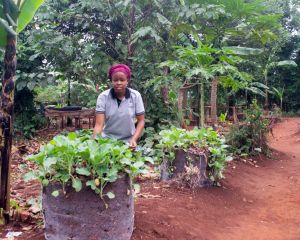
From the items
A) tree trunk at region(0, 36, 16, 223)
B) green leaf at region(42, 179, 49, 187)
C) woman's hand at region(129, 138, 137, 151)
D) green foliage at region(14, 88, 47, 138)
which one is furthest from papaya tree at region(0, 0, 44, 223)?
green foliage at region(14, 88, 47, 138)

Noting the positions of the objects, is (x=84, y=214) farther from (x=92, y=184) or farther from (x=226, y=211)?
(x=226, y=211)

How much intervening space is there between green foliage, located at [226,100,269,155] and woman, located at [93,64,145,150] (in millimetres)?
4670

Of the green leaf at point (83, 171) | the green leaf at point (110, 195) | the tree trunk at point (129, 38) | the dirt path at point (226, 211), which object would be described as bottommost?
the dirt path at point (226, 211)

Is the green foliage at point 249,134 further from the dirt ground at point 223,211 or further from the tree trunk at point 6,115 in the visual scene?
the tree trunk at point 6,115

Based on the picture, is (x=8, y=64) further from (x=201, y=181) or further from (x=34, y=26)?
(x=34, y=26)

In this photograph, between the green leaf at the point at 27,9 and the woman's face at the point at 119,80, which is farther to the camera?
the woman's face at the point at 119,80

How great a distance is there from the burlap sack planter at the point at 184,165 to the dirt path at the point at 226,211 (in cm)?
17

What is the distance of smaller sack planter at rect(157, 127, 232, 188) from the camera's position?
503 cm

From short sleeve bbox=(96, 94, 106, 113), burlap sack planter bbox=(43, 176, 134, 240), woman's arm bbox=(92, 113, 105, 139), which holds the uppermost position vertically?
short sleeve bbox=(96, 94, 106, 113)

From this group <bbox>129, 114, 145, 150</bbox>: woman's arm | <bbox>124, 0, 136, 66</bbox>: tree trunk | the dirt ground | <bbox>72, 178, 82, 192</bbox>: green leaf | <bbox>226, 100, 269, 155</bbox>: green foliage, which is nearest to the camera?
<bbox>72, 178, 82, 192</bbox>: green leaf

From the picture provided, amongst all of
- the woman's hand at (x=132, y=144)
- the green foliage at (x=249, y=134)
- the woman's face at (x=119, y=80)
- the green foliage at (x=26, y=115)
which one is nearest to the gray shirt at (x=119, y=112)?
Answer: the woman's face at (x=119, y=80)

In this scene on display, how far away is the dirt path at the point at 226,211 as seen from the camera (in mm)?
3596

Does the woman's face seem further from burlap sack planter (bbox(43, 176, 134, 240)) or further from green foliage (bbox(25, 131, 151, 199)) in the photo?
burlap sack planter (bbox(43, 176, 134, 240))

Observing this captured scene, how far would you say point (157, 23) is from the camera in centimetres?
809
